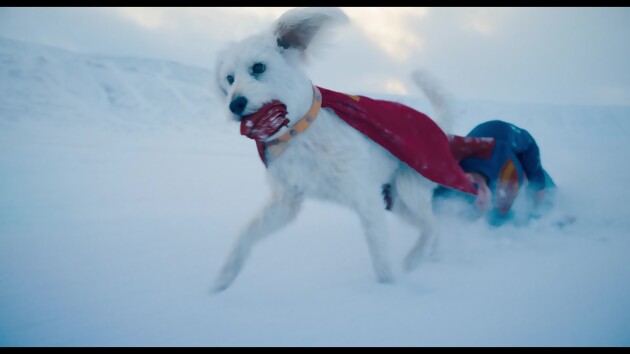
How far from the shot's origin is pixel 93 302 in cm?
127

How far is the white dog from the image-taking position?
1.24m

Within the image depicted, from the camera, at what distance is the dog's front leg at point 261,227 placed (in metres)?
1.47

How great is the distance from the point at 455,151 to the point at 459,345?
1.24m

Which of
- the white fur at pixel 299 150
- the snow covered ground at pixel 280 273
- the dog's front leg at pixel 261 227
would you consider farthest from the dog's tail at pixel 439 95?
the dog's front leg at pixel 261 227

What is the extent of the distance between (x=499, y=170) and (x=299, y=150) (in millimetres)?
1283

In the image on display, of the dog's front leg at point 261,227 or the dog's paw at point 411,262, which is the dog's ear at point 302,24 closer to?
the dog's front leg at point 261,227

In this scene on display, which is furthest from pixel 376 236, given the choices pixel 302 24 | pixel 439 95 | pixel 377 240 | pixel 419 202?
pixel 439 95

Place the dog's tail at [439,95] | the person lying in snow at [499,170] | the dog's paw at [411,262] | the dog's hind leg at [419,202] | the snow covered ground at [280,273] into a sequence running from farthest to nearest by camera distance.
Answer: the dog's tail at [439,95]
the person lying in snow at [499,170]
the dog's hind leg at [419,202]
the dog's paw at [411,262]
the snow covered ground at [280,273]

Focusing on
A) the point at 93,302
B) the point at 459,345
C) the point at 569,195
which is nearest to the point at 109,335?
the point at 93,302

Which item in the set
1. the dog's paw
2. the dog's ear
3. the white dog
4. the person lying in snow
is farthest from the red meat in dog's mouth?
the person lying in snow

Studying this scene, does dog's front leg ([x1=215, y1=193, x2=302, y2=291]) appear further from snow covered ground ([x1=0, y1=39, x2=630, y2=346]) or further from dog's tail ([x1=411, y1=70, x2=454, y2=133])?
dog's tail ([x1=411, y1=70, x2=454, y2=133])

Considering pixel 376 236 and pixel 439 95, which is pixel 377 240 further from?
pixel 439 95

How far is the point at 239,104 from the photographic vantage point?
1.20 metres

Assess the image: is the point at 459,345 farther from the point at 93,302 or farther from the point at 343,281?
the point at 93,302
